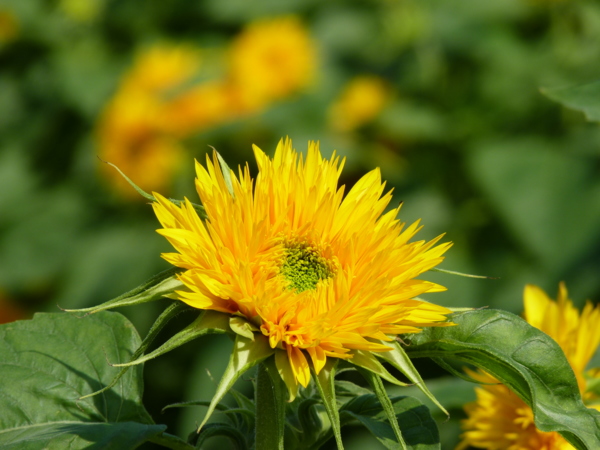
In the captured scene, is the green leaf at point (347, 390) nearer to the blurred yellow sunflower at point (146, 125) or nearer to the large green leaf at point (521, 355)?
the large green leaf at point (521, 355)

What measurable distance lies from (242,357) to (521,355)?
40 centimetres

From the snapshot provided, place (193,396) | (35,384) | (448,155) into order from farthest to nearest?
(448,155) < (193,396) < (35,384)

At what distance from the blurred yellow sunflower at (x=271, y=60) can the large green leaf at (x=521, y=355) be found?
2.81 m

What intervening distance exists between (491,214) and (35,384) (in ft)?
8.73

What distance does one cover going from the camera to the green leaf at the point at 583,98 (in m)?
1.44

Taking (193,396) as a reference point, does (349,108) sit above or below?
above

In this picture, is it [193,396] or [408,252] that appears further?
[193,396]

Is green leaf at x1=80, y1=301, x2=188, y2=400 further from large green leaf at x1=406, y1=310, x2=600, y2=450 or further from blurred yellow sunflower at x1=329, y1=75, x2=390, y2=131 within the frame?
blurred yellow sunflower at x1=329, y1=75, x2=390, y2=131

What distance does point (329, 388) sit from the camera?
1.13m

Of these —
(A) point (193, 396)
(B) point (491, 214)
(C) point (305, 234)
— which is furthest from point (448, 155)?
(C) point (305, 234)

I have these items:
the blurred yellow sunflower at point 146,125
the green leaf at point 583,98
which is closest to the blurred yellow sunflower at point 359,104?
the blurred yellow sunflower at point 146,125

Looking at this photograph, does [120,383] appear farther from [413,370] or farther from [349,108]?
[349,108]

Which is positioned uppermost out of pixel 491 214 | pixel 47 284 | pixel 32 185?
pixel 491 214

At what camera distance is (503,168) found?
3.48 metres
